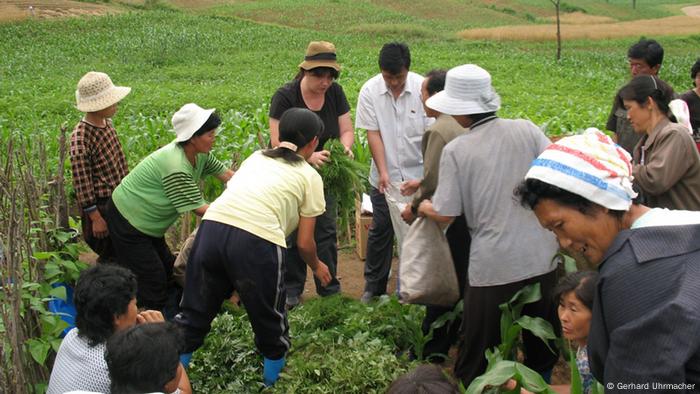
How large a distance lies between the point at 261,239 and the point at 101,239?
1.81 metres

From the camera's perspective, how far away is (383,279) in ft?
18.0

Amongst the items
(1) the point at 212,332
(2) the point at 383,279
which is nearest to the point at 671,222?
(1) the point at 212,332

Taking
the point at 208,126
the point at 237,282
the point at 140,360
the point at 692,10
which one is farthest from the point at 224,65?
the point at 692,10

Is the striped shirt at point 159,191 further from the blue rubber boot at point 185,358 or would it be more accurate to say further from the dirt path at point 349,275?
the dirt path at point 349,275

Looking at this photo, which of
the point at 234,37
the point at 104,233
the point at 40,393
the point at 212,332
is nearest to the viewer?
the point at 40,393

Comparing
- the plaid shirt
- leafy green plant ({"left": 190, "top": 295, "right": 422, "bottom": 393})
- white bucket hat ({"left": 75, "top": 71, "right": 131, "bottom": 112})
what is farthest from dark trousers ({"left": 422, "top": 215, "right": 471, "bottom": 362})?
white bucket hat ({"left": 75, "top": 71, "right": 131, "bottom": 112})

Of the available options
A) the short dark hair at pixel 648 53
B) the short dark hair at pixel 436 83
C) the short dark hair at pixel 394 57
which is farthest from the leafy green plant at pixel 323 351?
the short dark hair at pixel 648 53

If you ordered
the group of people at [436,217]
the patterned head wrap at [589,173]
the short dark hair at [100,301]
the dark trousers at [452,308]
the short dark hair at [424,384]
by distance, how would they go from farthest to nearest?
the dark trousers at [452,308] < the short dark hair at [100,301] < the short dark hair at [424,384] < the patterned head wrap at [589,173] < the group of people at [436,217]

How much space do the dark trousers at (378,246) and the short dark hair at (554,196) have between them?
3283 mm

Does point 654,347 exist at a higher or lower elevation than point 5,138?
higher

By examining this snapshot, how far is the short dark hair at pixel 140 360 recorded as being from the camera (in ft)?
9.73

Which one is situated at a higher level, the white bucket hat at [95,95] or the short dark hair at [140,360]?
the white bucket hat at [95,95]

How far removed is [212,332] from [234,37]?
29.1m

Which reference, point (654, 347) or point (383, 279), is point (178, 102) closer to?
point (383, 279)
